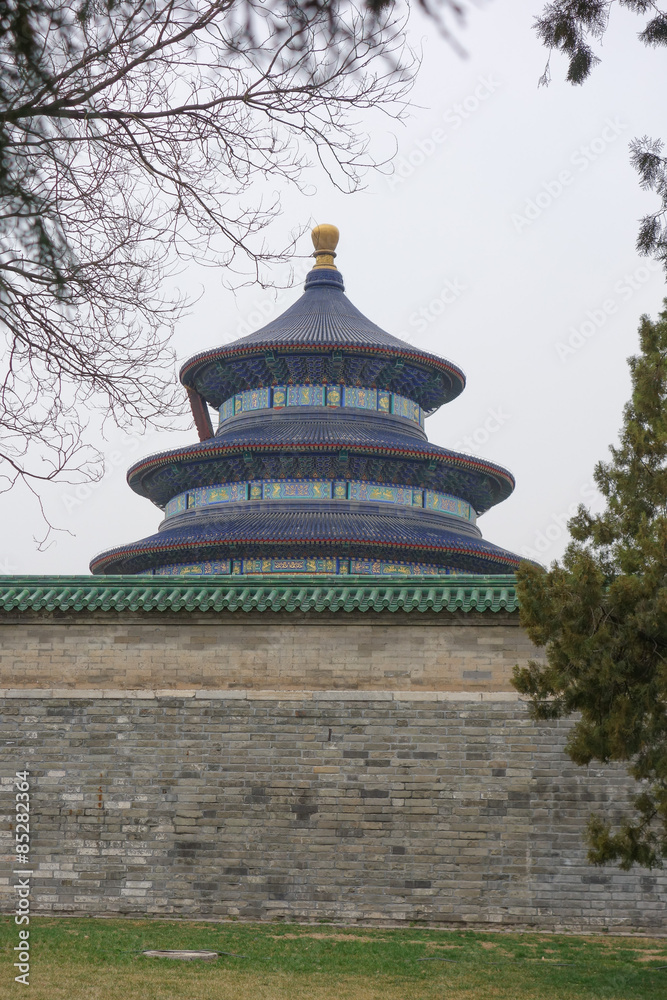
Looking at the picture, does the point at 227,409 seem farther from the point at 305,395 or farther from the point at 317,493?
the point at 317,493

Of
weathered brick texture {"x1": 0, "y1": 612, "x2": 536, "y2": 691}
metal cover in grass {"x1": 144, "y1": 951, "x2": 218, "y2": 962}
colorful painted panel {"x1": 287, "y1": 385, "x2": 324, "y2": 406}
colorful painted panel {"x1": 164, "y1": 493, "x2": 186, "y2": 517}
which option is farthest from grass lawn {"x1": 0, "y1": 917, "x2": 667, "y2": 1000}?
colorful painted panel {"x1": 287, "y1": 385, "x2": 324, "y2": 406}

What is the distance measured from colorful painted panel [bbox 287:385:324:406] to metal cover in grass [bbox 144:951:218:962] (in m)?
14.8

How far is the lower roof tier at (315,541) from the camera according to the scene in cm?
2248

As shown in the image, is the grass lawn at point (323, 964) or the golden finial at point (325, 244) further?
the golden finial at point (325, 244)

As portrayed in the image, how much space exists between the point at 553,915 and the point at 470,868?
43.7 inches

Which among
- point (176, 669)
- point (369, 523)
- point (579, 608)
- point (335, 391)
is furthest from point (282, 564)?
point (579, 608)

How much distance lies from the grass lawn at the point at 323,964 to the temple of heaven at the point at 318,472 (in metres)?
9.38

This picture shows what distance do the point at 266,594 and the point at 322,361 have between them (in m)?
10.9

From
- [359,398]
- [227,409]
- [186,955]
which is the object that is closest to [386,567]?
[359,398]

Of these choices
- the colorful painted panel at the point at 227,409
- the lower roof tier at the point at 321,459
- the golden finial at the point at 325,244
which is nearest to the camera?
the lower roof tier at the point at 321,459

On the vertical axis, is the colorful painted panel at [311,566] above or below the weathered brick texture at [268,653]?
above

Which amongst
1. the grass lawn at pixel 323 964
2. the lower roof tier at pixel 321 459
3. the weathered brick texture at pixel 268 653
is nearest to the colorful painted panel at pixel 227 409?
the lower roof tier at pixel 321 459

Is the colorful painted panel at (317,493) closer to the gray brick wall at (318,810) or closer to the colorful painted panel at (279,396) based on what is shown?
the colorful painted panel at (279,396)

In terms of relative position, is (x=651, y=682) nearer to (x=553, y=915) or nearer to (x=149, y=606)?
(x=553, y=915)
